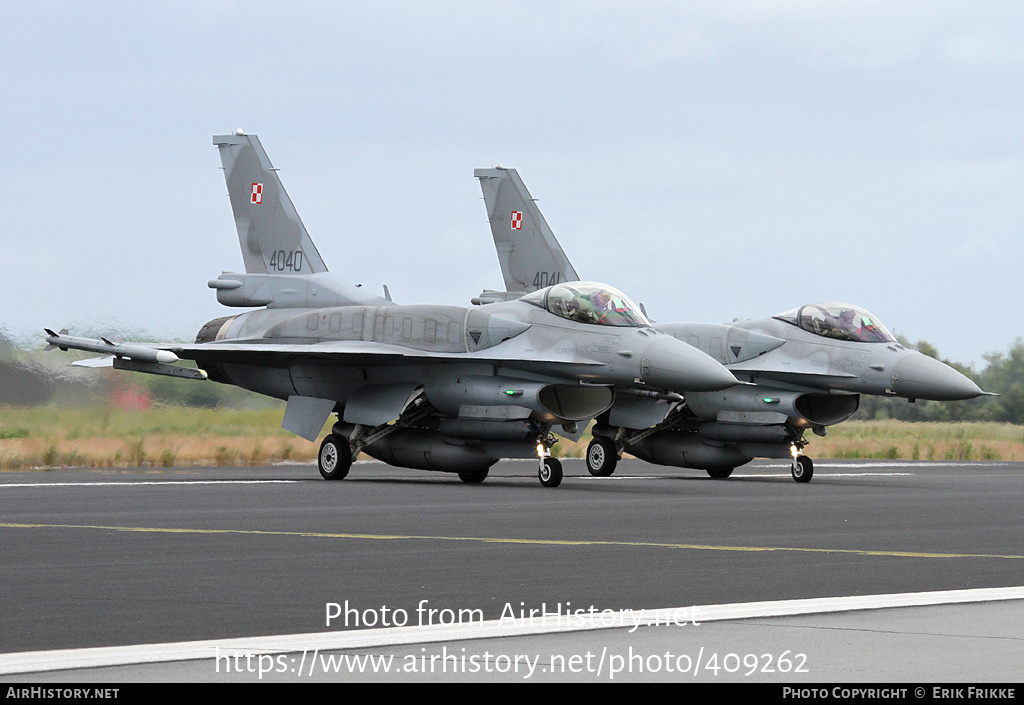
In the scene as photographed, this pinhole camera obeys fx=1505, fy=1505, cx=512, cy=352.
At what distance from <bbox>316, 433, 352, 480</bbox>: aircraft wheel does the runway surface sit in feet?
8.65

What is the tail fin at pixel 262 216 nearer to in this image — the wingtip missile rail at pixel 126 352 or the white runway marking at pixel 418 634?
the wingtip missile rail at pixel 126 352

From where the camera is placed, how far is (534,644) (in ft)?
21.9

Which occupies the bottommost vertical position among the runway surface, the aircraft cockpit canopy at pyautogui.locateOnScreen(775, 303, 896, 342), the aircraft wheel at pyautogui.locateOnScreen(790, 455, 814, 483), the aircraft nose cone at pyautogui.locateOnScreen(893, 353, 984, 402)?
the aircraft wheel at pyautogui.locateOnScreen(790, 455, 814, 483)

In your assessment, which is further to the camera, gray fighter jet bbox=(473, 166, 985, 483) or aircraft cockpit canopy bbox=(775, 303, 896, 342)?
aircraft cockpit canopy bbox=(775, 303, 896, 342)

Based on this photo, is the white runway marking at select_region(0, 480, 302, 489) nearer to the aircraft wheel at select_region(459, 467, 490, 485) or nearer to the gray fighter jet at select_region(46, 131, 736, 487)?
the gray fighter jet at select_region(46, 131, 736, 487)

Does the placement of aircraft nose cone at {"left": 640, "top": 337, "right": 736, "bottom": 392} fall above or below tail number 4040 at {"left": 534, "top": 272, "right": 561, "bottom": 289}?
below

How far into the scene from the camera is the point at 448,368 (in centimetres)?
2312

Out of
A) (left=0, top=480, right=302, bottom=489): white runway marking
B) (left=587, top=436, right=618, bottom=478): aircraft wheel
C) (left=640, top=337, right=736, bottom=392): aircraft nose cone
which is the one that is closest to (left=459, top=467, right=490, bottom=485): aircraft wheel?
(left=0, top=480, right=302, bottom=489): white runway marking

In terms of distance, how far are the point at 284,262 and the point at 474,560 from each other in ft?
58.6

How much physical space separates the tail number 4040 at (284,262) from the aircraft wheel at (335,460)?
5.05 metres

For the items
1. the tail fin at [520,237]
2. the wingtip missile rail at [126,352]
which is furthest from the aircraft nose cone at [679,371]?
the tail fin at [520,237]

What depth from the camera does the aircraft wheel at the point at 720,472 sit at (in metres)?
27.2

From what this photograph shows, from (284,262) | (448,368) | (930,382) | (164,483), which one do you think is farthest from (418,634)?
(284,262)

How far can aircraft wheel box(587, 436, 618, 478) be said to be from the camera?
27.2 meters
